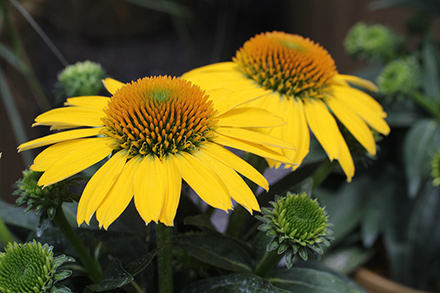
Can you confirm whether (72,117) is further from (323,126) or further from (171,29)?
(171,29)

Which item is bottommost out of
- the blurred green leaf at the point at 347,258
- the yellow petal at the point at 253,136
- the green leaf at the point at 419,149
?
the blurred green leaf at the point at 347,258

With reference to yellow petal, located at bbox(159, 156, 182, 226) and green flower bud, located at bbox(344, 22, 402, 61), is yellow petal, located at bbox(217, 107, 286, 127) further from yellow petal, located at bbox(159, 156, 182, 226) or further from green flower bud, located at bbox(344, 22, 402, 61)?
green flower bud, located at bbox(344, 22, 402, 61)

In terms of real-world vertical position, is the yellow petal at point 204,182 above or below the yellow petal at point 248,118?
below

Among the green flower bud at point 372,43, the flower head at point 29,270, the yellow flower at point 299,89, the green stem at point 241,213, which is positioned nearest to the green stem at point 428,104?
the green flower bud at point 372,43

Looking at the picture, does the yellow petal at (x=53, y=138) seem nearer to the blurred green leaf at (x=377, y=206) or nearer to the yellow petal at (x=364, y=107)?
the yellow petal at (x=364, y=107)

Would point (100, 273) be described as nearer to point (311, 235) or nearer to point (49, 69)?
point (311, 235)

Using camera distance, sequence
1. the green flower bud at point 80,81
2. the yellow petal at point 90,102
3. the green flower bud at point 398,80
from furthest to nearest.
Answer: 1. the green flower bud at point 398,80
2. the green flower bud at point 80,81
3. the yellow petal at point 90,102

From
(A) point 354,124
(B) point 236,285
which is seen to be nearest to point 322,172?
(A) point 354,124
